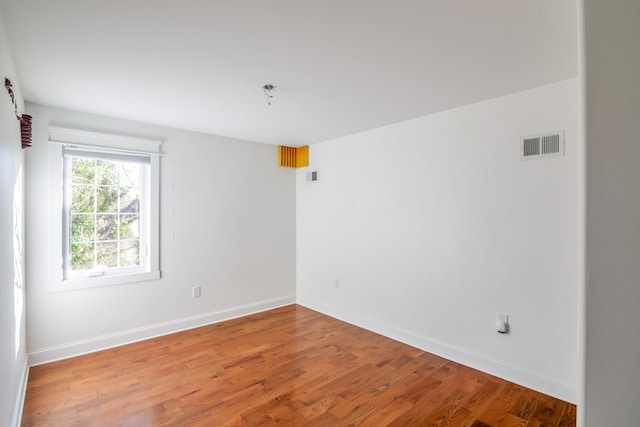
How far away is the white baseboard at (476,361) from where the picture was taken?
89.4 inches

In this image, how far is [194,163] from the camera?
145 inches

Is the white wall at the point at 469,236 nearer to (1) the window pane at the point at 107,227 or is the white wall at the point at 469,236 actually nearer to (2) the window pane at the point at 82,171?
(1) the window pane at the point at 107,227

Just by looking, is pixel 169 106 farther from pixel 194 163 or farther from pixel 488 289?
pixel 488 289

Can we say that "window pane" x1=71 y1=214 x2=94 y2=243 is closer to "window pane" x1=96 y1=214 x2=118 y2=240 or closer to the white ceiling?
"window pane" x1=96 y1=214 x2=118 y2=240

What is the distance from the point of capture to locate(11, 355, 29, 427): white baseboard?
6.26 ft

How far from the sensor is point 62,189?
2.88 m

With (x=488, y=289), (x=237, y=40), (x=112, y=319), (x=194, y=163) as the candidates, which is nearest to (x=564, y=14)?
(x=237, y=40)

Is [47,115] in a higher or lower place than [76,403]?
higher

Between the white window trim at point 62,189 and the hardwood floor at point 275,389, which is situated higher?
the white window trim at point 62,189

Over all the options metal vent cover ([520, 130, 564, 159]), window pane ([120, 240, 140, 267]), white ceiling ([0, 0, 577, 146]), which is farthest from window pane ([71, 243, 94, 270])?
metal vent cover ([520, 130, 564, 159])

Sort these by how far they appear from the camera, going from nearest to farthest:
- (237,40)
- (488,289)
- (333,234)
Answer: (237,40) < (488,289) < (333,234)

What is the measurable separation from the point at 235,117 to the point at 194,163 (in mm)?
920

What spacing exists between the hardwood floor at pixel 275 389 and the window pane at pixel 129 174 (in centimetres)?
169

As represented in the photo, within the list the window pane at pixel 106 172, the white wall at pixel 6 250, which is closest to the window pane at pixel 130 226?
the window pane at pixel 106 172
